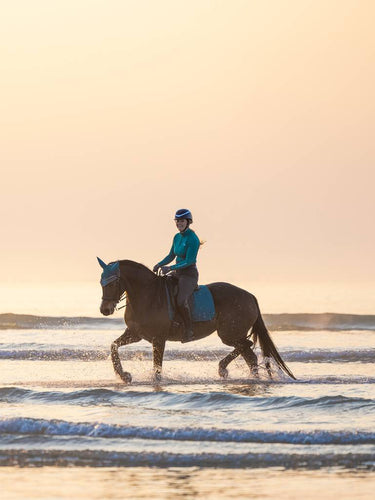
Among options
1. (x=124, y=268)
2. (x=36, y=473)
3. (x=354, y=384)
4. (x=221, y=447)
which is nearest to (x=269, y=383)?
(x=354, y=384)

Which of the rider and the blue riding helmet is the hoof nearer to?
the rider

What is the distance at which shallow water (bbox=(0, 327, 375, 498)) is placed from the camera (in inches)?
476

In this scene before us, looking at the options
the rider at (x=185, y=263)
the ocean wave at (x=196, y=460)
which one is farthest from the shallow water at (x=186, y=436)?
the rider at (x=185, y=263)

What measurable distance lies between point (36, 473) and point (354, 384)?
8.19m

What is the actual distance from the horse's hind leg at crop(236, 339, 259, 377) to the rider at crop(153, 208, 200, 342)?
1081 mm

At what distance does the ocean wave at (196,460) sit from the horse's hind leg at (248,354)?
8.06 metres

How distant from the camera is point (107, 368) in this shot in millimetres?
24109

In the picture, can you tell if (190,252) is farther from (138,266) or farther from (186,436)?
(186,436)

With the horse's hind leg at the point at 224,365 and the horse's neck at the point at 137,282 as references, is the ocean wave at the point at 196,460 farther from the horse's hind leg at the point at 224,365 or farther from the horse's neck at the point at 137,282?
the horse's hind leg at the point at 224,365

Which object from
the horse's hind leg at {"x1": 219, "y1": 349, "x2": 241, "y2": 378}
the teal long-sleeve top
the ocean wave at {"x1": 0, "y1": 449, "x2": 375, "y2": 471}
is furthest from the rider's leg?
the ocean wave at {"x1": 0, "y1": 449, "x2": 375, "y2": 471}

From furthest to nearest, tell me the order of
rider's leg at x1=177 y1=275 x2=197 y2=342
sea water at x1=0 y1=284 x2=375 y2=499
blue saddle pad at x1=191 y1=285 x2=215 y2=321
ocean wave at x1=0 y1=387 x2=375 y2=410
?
1. blue saddle pad at x1=191 y1=285 x2=215 y2=321
2. rider's leg at x1=177 y1=275 x2=197 y2=342
3. ocean wave at x1=0 y1=387 x2=375 y2=410
4. sea water at x1=0 y1=284 x2=375 y2=499

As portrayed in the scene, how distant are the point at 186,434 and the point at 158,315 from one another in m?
6.11

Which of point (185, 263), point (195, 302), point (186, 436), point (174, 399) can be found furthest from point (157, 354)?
point (186, 436)

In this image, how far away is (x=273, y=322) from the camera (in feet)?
160
